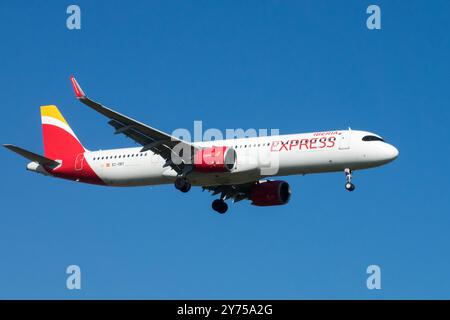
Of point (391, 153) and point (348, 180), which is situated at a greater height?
point (391, 153)

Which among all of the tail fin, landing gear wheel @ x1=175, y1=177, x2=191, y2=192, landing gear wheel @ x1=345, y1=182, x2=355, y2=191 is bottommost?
landing gear wheel @ x1=345, y1=182, x2=355, y2=191

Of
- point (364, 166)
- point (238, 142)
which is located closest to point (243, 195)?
point (238, 142)

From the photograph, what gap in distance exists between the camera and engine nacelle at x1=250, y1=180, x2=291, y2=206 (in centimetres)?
5931

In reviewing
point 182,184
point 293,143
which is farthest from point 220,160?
point 293,143

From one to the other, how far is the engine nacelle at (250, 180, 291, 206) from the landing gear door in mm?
7396

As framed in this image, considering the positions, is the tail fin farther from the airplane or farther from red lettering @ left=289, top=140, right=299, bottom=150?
red lettering @ left=289, top=140, right=299, bottom=150

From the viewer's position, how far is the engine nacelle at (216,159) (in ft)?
176

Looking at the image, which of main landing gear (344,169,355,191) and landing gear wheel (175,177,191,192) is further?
landing gear wheel (175,177,191,192)

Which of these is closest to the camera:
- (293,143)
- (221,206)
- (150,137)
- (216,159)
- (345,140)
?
(345,140)

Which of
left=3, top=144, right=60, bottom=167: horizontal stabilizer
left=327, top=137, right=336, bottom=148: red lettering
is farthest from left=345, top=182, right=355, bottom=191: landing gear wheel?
left=3, top=144, right=60, bottom=167: horizontal stabilizer

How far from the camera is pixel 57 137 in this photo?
63.4 meters

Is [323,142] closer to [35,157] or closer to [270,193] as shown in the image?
[270,193]

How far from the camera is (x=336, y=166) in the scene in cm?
5300

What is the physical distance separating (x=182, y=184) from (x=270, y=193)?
679 cm
